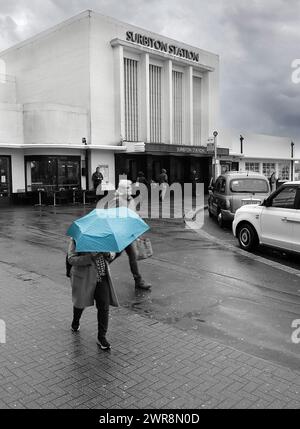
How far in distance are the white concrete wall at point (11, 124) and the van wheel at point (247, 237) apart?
15.2 metres

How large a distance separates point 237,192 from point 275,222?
15.6ft

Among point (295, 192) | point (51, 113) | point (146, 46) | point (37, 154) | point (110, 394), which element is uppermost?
point (146, 46)

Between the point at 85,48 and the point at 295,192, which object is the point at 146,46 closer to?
the point at 85,48

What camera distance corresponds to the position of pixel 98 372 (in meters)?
4.36

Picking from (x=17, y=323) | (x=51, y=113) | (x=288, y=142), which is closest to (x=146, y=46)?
(x=51, y=113)

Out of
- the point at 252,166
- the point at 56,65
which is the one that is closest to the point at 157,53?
the point at 56,65

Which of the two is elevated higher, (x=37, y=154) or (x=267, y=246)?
(x=37, y=154)

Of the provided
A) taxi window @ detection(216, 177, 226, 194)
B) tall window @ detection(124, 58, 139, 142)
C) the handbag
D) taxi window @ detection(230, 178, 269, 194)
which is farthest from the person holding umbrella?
tall window @ detection(124, 58, 139, 142)

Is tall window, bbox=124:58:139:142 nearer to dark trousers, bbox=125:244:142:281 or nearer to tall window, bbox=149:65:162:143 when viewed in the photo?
tall window, bbox=149:65:162:143

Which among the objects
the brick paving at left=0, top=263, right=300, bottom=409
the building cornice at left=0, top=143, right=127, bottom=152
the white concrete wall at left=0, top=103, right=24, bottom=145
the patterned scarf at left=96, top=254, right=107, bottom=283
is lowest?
the brick paving at left=0, top=263, right=300, bottom=409

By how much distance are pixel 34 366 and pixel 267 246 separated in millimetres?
6667

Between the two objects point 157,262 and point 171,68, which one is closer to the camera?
point 157,262

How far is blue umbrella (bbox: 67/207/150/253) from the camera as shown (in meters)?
4.44

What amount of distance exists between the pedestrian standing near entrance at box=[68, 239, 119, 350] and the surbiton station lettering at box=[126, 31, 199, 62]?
76.9ft
